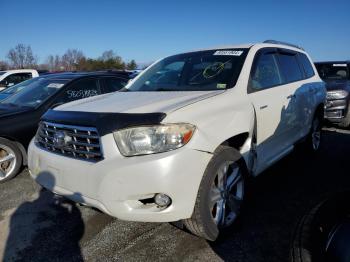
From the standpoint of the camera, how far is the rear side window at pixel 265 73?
3588 mm

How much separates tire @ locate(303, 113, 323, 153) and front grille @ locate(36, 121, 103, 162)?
3.83 metres

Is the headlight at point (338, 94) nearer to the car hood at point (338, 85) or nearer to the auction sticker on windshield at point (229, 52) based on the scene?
the car hood at point (338, 85)

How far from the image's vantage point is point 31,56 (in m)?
50.1

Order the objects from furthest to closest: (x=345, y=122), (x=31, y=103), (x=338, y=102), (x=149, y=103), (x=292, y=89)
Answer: (x=345, y=122), (x=338, y=102), (x=31, y=103), (x=292, y=89), (x=149, y=103)

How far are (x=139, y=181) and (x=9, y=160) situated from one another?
10.2 ft

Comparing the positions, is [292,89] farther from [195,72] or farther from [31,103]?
[31,103]

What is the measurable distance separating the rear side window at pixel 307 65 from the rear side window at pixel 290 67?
0.26m

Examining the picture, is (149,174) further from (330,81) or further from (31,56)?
(31,56)

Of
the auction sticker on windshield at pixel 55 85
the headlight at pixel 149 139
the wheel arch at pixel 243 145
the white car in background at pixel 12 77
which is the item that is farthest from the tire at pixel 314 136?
the white car in background at pixel 12 77

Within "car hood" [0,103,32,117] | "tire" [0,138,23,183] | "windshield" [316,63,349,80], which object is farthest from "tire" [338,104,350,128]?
"tire" [0,138,23,183]

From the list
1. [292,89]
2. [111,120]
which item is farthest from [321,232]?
[292,89]

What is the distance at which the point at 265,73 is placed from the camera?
3879 mm

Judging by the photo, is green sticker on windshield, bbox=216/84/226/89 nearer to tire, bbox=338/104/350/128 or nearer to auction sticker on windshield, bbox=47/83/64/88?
auction sticker on windshield, bbox=47/83/64/88

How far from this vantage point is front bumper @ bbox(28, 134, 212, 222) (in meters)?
2.41
